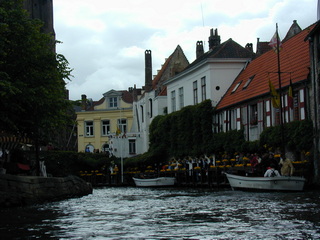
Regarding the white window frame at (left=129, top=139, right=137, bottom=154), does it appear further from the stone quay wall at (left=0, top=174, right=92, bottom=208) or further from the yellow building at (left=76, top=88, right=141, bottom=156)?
the stone quay wall at (left=0, top=174, right=92, bottom=208)

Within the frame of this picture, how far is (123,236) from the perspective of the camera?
36.9 feet

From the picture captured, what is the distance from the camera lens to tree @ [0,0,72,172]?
21969 mm

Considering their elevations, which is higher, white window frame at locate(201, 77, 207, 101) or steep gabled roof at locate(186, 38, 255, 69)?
steep gabled roof at locate(186, 38, 255, 69)

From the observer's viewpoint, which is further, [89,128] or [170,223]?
[89,128]

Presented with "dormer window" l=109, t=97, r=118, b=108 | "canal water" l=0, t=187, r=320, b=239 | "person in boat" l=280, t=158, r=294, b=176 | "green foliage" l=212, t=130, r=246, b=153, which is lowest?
"canal water" l=0, t=187, r=320, b=239

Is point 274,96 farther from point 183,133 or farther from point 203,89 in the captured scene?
point 183,133

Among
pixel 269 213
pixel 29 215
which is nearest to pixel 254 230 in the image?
pixel 269 213

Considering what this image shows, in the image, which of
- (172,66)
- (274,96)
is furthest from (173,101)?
(274,96)

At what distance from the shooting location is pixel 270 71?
3741 centimetres

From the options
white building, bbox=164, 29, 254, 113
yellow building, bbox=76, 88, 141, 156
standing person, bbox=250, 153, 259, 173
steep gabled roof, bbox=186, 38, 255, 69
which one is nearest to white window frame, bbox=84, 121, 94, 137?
yellow building, bbox=76, 88, 141, 156

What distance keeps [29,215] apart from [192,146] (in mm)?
29480

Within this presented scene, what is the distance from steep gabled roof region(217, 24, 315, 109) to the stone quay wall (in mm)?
12625

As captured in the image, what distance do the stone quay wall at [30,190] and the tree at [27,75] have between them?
7.40 feet

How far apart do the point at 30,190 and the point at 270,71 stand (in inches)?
830
